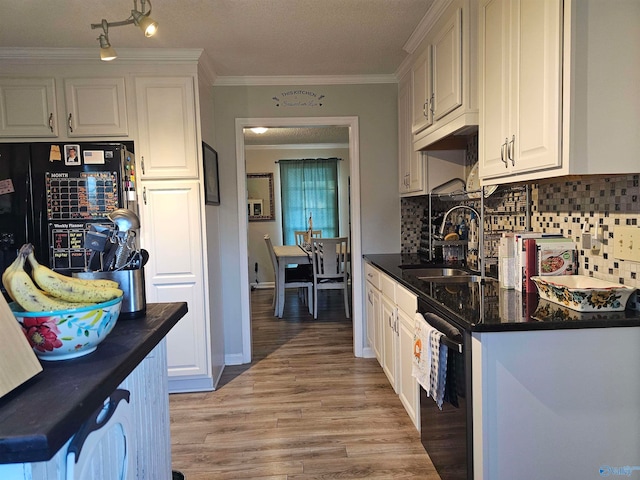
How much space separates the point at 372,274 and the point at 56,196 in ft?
7.40

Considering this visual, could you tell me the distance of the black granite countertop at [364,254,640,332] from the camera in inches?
55.9

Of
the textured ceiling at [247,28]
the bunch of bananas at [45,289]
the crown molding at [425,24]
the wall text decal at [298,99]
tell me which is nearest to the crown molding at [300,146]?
the wall text decal at [298,99]

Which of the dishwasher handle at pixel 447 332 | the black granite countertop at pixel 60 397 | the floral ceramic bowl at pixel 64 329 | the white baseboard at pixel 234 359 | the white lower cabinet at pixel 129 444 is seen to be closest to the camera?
the black granite countertop at pixel 60 397

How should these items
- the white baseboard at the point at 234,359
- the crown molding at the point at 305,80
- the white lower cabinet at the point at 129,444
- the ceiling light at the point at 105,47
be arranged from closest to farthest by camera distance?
1. the white lower cabinet at the point at 129,444
2. the ceiling light at the point at 105,47
3. the crown molding at the point at 305,80
4. the white baseboard at the point at 234,359

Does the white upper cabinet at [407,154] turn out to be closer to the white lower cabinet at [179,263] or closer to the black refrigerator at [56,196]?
the white lower cabinet at [179,263]

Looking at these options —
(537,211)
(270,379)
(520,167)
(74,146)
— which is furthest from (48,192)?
(537,211)

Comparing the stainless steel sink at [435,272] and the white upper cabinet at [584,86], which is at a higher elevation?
the white upper cabinet at [584,86]

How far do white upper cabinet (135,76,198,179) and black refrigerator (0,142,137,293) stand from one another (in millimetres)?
197

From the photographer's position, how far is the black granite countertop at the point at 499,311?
55.9 inches

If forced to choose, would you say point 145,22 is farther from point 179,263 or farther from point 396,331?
point 396,331

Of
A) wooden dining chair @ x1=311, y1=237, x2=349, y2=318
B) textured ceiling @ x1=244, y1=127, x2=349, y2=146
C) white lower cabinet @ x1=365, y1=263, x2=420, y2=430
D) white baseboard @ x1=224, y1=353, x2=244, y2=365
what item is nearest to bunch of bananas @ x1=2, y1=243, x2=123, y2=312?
white lower cabinet @ x1=365, y1=263, x2=420, y2=430

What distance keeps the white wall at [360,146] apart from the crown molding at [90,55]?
60cm

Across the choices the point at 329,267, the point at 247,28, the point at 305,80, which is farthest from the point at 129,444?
the point at 329,267

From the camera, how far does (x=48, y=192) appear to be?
274 cm
